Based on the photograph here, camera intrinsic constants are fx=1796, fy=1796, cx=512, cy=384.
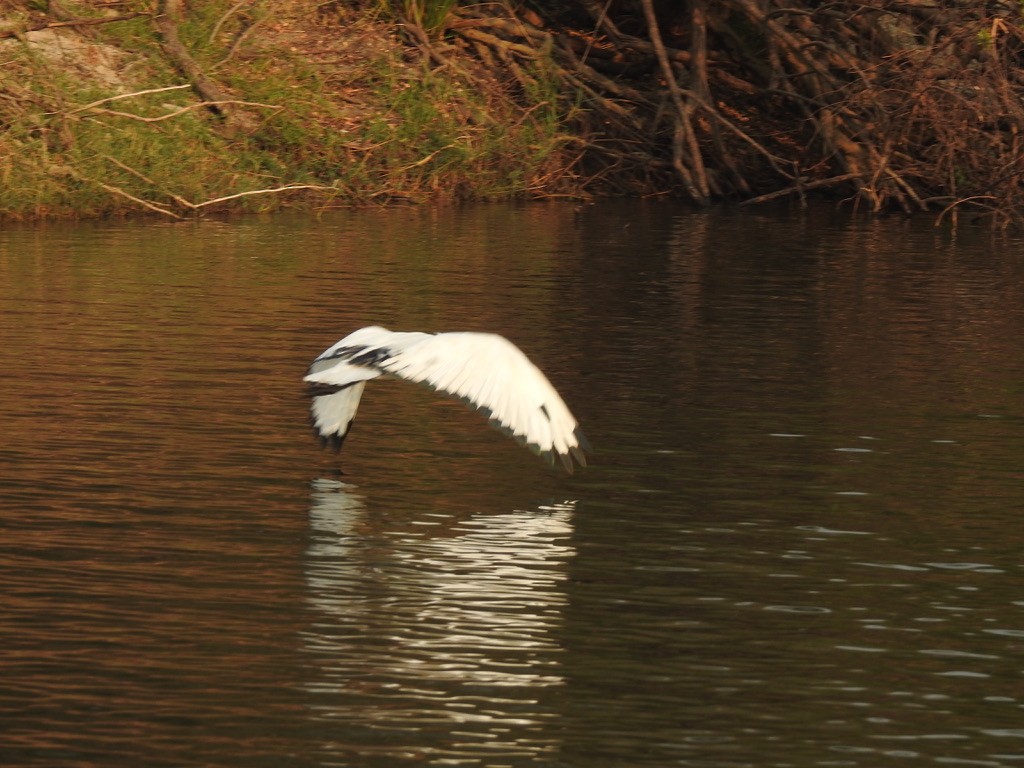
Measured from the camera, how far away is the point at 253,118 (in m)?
18.4

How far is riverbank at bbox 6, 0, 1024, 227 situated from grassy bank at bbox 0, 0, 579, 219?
0.03 meters

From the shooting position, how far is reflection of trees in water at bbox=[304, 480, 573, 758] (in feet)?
14.1

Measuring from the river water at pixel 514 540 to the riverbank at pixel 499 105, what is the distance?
503cm

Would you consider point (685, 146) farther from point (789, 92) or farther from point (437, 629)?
point (437, 629)

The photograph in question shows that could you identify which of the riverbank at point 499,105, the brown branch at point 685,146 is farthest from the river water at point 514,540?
the brown branch at point 685,146

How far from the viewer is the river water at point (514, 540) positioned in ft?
14.3

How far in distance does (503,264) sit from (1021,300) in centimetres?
383

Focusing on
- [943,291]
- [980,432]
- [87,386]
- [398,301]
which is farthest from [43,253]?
[980,432]

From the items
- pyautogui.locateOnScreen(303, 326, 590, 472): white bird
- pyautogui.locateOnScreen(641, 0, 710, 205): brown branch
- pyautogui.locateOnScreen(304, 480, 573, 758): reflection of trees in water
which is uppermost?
pyautogui.locateOnScreen(641, 0, 710, 205): brown branch

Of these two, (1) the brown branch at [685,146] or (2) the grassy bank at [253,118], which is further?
(1) the brown branch at [685,146]

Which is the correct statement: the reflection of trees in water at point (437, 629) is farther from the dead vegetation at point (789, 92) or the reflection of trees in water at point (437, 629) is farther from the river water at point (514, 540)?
the dead vegetation at point (789, 92)

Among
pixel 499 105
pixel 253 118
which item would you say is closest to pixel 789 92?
pixel 499 105

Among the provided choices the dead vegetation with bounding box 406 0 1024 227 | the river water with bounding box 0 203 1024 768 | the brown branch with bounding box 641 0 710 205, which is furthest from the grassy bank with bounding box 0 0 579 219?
the river water with bounding box 0 203 1024 768

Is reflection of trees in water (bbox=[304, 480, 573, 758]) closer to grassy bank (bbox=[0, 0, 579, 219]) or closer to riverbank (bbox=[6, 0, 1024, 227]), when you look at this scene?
grassy bank (bbox=[0, 0, 579, 219])
